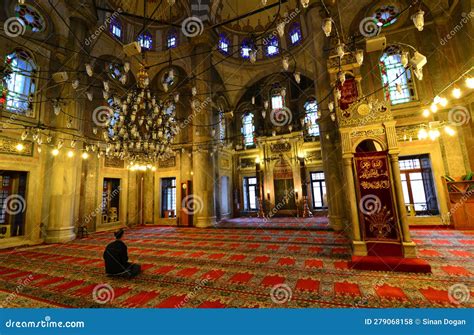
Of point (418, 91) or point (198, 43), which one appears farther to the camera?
point (198, 43)

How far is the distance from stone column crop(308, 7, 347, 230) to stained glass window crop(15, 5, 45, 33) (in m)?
9.03

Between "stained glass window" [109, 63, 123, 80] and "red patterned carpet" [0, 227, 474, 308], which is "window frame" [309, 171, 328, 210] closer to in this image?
"red patterned carpet" [0, 227, 474, 308]

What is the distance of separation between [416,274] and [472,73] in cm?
603

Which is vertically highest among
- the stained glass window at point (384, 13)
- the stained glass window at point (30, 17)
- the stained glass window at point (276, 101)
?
the stained glass window at point (384, 13)

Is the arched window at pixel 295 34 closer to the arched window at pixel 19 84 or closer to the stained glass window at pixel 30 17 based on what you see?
the stained glass window at pixel 30 17

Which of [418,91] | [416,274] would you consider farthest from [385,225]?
[418,91]

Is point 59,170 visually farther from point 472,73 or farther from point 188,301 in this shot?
point 472,73

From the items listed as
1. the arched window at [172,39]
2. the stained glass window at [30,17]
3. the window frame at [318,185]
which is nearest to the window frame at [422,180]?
the window frame at [318,185]

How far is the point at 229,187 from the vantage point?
37.9 ft

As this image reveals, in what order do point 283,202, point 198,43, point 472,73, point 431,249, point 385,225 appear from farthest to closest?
point 283,202 → point 198,43 → point 472,73 → point 431,249 → point 385,225

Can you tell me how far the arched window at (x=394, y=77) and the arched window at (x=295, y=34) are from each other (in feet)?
15.4

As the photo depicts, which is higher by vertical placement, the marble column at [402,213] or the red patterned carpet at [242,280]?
the marble column at [402,213]

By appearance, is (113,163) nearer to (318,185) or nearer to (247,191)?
(247,191)

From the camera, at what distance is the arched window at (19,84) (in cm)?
595
